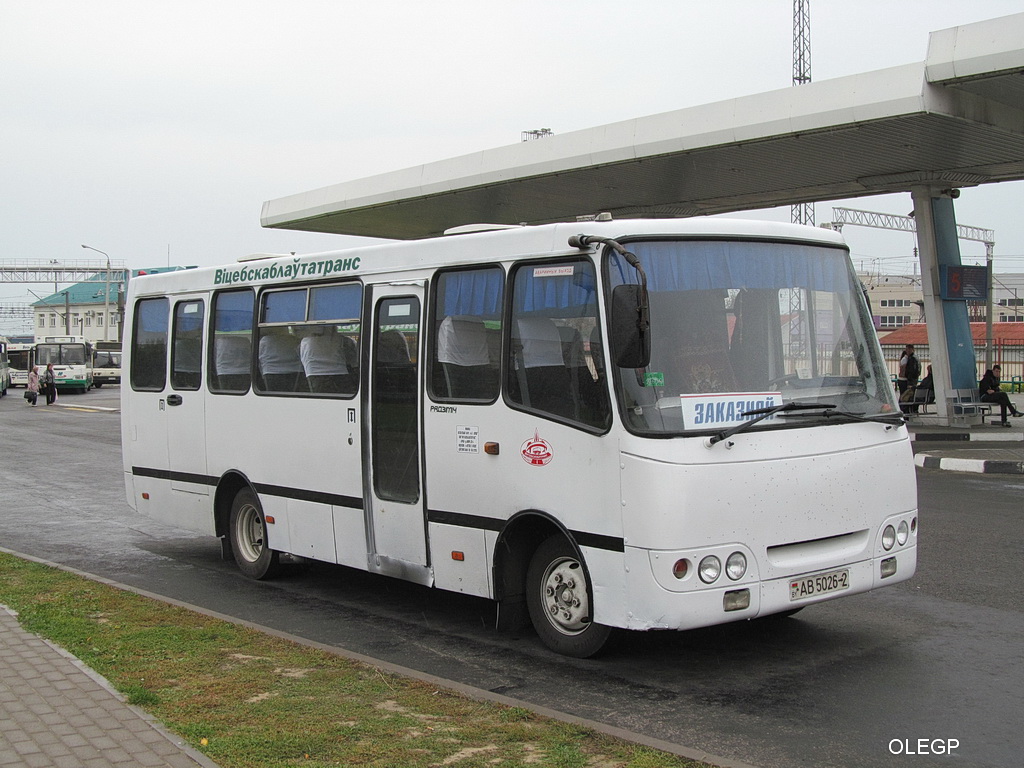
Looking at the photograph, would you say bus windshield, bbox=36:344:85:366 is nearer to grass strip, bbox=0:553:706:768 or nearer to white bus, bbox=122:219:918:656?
white bus, bbox=122:219:918:656

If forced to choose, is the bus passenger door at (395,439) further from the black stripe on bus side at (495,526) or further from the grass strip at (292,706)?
the grass strip at (292,706)

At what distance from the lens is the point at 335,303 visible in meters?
8.56

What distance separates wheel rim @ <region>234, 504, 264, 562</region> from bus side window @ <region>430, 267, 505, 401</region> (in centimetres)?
298

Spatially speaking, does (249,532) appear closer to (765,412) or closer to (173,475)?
(173,475)

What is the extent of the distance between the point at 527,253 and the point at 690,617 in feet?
8.07

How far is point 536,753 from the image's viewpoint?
4836 mm

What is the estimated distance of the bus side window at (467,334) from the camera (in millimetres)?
7098

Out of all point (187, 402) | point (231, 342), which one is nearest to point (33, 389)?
point (187, 402)

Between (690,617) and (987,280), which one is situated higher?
(987,280)

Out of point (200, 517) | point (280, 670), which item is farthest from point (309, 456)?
point (280, 670)

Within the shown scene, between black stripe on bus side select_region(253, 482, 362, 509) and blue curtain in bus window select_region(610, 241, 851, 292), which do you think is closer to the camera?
blue curtain in bus window select_region(610, 241, 851, 292)

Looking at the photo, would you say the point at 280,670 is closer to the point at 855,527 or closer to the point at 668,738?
the point at 668,738

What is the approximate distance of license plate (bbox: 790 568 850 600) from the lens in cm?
Answer: 621
